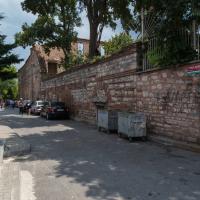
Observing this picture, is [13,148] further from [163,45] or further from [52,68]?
[52,68]

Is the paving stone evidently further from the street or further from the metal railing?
the metal railing

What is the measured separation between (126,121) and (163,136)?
1.66m

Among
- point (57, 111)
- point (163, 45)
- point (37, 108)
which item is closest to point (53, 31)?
point (37, 108)

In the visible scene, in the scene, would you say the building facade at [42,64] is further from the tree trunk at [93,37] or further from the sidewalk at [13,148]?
the sidewalk at [13,148]

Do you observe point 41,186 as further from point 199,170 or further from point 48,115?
point 48,115

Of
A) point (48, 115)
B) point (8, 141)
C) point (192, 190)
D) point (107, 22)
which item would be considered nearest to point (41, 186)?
point (192, 190)

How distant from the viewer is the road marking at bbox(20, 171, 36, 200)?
6371mm

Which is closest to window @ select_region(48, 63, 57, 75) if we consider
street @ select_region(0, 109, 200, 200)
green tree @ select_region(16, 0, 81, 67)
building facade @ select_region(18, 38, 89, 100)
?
building facade @ select_region(18, 38, 89, 100)

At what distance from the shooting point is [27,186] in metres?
7.14

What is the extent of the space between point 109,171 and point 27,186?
213 centimetres

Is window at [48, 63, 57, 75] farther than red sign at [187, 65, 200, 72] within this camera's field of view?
Yes

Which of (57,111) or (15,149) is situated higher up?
(57,111)

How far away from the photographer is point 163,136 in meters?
13.5

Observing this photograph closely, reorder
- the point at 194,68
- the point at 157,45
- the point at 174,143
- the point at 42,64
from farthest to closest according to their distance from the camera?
the point at 42,64, the point at 157,45, the point at 174,143, the point at 194,68
